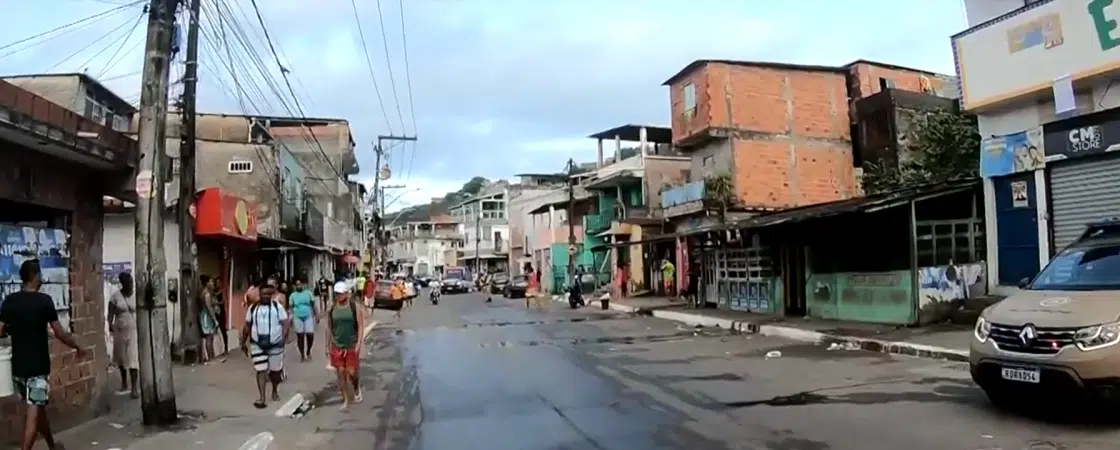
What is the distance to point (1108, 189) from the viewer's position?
1689 cm

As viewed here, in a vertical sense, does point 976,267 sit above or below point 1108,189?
below

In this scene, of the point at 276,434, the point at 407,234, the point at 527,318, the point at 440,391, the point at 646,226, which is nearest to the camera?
the point at 276,434

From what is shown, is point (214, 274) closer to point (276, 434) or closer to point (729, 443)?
point (276, 434)

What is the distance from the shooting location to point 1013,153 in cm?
1895

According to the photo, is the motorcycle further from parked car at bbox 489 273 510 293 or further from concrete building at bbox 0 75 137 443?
concrete building at bbox 0 75 137 443

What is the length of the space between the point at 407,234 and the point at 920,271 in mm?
123140

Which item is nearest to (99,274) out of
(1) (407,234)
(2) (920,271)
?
(2) (920,271)

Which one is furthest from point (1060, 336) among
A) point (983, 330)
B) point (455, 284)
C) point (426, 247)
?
point (426, 247)

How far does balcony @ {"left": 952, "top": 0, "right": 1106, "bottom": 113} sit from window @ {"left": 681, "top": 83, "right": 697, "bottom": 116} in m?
18.8

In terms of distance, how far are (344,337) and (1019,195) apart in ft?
45.6

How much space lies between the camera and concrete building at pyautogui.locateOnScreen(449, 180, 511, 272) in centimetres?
10544

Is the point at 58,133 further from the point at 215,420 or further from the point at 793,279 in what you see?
the point at 793,279

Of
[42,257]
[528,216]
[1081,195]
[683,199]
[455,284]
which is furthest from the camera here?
[528,216]

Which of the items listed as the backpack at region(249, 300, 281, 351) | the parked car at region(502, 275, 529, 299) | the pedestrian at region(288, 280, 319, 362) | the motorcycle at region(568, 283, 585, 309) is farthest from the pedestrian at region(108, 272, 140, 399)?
the parked car at region(502, 275, 529, 299)
